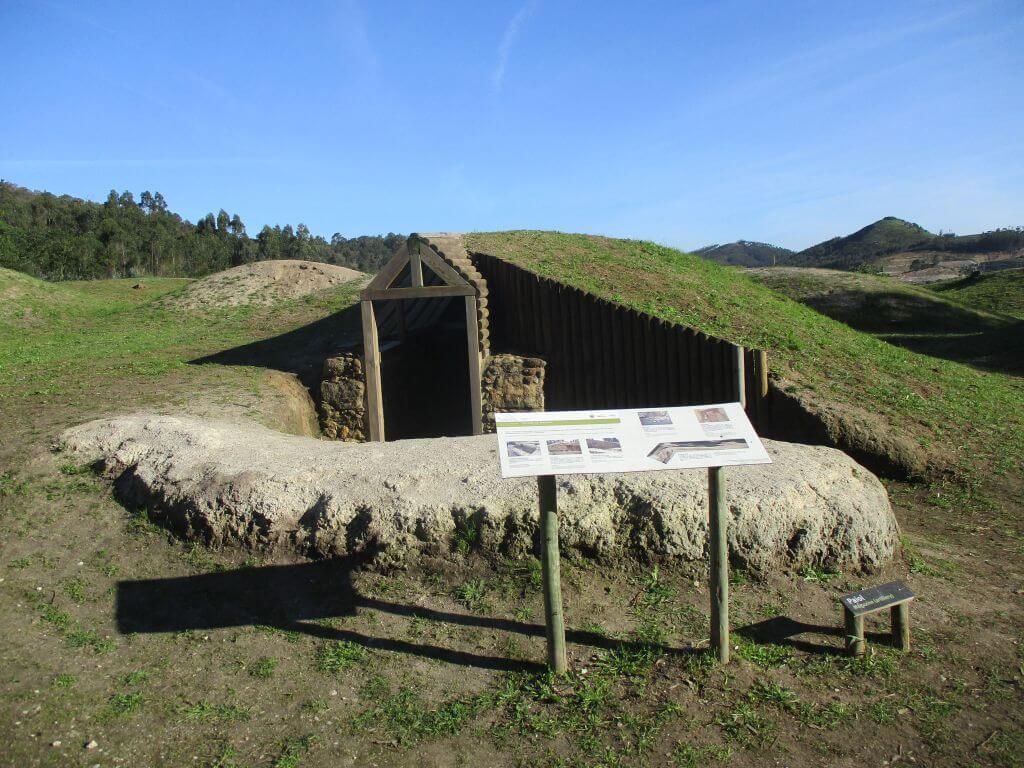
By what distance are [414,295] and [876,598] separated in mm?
7813

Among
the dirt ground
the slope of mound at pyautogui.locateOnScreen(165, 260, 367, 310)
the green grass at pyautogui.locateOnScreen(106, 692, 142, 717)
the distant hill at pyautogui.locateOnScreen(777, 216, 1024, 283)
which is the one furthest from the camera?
the distant hill at pyautogui.locateOnScreen(777, 216, 1024, 283)

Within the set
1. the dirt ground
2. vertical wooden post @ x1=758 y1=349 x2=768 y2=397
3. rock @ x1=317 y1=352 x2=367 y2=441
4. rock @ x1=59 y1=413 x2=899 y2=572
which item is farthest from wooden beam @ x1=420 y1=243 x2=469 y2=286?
the dirt ground

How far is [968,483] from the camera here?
8.09 meters

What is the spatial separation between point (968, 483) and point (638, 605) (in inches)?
201

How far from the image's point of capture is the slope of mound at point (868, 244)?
244ft

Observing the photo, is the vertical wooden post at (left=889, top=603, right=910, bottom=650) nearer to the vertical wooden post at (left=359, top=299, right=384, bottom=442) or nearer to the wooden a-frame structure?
the wooden a-frame structure

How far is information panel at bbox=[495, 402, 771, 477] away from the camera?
4020 millimetres

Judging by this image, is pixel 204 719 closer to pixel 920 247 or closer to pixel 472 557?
pixel 472 557

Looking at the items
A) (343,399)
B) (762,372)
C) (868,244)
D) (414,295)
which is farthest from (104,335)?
(868,244)

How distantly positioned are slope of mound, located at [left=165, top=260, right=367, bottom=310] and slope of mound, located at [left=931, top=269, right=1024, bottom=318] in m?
20.1

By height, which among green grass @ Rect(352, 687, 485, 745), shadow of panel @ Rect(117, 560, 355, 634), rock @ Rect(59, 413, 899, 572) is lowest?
green grass @ Rect(352, 687, 485, 745)

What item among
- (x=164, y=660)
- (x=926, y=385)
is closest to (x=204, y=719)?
(x=164, y=660)

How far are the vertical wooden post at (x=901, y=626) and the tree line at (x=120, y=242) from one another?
4378 cm

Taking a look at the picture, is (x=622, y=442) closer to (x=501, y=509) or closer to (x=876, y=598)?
(x=501, y=509)
